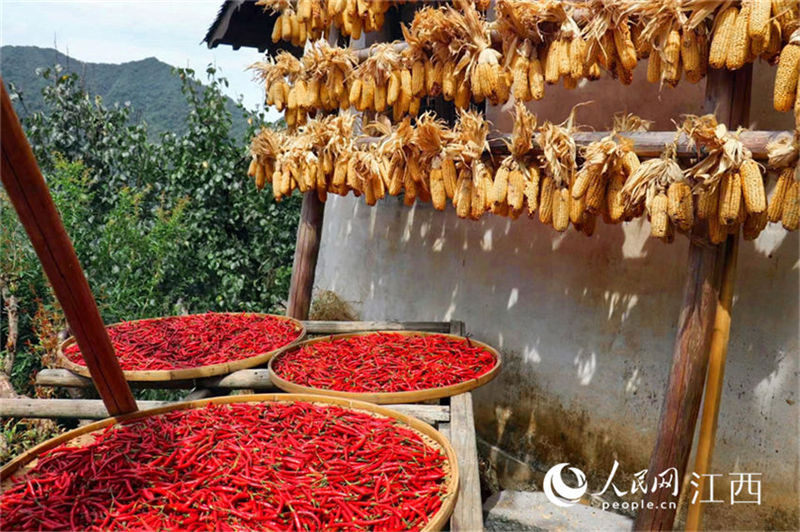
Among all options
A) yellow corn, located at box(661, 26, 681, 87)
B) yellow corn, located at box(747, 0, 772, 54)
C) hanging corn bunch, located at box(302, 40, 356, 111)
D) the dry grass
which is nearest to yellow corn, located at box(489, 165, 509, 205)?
yellow corn, located at box(661, 26, 681, 87)

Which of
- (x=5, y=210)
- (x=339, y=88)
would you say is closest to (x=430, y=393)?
(x=339, y=88)

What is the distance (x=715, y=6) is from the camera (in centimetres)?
270

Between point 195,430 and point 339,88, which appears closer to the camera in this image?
point 195,430

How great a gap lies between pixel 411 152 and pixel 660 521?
2747mm

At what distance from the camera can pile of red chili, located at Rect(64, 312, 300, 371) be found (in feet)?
12.2

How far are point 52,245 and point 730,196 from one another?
9.26 feet

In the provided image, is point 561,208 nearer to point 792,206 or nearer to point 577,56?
point 577,56

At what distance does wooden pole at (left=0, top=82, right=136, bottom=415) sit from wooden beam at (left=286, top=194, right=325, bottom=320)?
9.99 ft

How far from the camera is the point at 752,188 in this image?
2.61 metres

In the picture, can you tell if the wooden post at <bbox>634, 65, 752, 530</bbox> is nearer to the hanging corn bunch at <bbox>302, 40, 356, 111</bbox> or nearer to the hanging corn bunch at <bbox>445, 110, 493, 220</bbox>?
the hanging corn bunch at <bbox>445, 110, 493, 220</bbox>

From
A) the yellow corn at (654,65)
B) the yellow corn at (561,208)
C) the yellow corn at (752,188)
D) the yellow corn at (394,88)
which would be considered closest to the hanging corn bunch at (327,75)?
the yellow corn at (394,88)

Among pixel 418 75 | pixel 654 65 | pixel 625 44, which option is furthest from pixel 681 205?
pixel 418 75

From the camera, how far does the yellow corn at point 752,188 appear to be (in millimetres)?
2584

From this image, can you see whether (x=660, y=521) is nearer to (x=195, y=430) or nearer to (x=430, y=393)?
(x=430, y=393)
